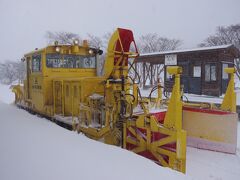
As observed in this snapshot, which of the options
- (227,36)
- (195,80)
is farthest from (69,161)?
(227,36)

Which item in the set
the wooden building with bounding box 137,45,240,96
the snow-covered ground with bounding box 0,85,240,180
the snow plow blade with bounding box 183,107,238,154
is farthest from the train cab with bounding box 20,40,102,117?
the wooden building with bounding box 137,45,240,96

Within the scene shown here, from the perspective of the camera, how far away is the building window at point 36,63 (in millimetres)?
7580

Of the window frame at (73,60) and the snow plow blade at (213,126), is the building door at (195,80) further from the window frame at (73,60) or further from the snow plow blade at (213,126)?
the window frame at (73,60)

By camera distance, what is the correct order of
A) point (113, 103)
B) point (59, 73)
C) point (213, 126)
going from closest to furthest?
point (113, 103)
point (213, 126)
point (59, 73)

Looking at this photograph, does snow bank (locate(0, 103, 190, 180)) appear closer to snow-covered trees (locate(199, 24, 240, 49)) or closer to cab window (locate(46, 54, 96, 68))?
cab window (locate(46, 54, 96, 68))

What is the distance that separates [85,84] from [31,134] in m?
1.97

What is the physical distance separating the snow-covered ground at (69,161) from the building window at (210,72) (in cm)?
1243

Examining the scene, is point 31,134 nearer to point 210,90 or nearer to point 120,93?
point 120,93

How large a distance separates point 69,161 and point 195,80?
15.7 m

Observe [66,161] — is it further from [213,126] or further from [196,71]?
[196,71]

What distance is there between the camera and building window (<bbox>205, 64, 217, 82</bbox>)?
54.3ft

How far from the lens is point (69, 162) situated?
10.3 feet

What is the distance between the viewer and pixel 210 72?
1683 cm

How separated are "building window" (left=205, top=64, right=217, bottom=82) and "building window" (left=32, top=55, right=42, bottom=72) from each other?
12.6 metres
